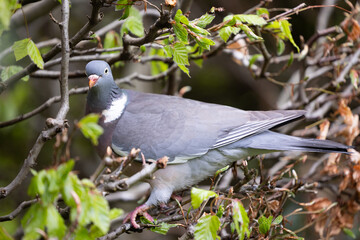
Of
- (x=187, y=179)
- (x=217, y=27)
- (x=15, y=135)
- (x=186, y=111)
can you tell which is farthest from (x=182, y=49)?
(x=15, y=135)

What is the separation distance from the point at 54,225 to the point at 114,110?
1461 millimetres

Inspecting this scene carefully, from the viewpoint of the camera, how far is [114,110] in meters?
2.59

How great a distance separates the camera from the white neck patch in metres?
2.57

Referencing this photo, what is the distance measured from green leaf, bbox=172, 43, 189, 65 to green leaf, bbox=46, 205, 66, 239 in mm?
898

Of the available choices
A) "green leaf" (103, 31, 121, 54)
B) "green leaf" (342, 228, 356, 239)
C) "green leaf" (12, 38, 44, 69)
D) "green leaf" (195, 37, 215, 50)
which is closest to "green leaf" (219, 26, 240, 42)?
"green leaf" (195, 37, 215, 50)

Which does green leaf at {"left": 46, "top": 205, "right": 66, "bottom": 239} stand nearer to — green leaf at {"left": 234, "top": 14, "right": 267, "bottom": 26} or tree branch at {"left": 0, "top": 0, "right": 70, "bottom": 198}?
tree branch at {"left": 0, "top": 0, "right": 70, "bottom": 198}

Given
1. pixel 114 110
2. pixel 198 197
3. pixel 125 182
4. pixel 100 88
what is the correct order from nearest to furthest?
pixel 125 182 → pixel 198 197 → pixel 100 88 → pixel 114 110

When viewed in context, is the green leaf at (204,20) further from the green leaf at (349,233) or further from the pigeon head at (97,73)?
the green leaf at (349,233)

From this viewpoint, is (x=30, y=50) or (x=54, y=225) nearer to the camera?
(x=54, y=225)

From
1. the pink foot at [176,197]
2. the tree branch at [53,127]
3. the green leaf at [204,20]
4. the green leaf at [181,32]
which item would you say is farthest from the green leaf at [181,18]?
the pink foot at [176,197]

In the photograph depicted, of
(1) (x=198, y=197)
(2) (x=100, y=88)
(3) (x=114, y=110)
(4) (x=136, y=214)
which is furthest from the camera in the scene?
(3) (x=114, y=110)

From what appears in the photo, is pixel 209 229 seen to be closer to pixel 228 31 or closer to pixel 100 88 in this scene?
pixel 228 31

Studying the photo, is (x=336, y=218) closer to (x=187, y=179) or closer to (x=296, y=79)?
(x=187, y=179)

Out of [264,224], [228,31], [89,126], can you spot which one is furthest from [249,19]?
[89,126]
